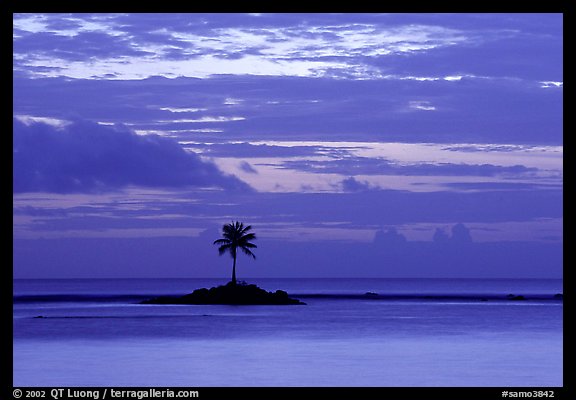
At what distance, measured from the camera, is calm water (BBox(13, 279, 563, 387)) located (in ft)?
99.2

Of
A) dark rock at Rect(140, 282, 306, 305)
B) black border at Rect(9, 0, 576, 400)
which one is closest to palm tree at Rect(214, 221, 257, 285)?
dark rock at Rect(140, 282, 306, 305)

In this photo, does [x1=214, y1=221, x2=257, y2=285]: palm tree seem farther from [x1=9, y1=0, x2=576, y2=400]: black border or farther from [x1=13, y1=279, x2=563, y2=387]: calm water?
[x1=9, y1=0, x2=576, y2=400]: black border

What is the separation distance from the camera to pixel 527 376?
1202 inches

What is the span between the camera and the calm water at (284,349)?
30.2 meters

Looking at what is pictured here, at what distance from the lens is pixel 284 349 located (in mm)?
40500
